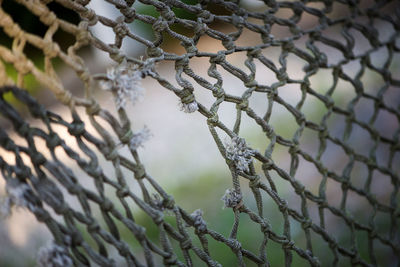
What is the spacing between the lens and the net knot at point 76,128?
425mm

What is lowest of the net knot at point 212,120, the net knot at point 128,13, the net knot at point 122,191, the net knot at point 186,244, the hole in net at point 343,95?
the net knot at point 186,244

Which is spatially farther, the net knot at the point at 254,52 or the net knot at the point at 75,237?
the net knot at the point at 254,52

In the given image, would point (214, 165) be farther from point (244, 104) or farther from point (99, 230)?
point (99, 230)

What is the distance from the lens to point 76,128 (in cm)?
43

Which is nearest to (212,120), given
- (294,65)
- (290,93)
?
(290,93)

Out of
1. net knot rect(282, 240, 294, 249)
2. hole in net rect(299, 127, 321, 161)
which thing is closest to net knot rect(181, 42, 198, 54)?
net knot rect(282, 240, 294, 249)

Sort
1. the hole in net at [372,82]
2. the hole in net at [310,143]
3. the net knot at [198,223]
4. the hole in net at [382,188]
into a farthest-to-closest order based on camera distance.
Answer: the hole in net at [372,82] → the hole in net at [310,143] → the hole in net at [382,188] → the net knot at [198,223]

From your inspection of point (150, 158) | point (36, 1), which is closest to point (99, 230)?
point (36, 1)

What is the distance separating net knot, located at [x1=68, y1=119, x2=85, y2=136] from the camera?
1.39 ft

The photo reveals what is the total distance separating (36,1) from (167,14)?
0.17 meters

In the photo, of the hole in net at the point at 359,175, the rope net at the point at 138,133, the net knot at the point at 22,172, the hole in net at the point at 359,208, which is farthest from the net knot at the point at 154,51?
the hole in net at the point at 359,175

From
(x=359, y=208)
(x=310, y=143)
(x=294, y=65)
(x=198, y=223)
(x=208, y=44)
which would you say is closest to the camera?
(x=198, y=223)

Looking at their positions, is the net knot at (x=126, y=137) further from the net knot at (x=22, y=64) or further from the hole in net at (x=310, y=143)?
the hole in net at (x=310, y=143)

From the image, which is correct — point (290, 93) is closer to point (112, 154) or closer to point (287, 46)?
point (287, 46)
